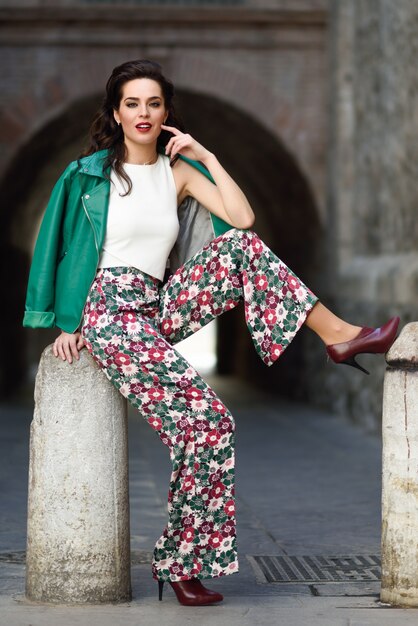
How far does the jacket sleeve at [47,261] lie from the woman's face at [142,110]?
0.26 meters

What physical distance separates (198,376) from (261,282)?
15.4 inches

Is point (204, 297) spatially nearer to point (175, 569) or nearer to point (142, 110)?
point (142, 110)

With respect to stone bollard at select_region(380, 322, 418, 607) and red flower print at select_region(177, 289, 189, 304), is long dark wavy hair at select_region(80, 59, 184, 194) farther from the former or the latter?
stone bollard at select_region(380, 322, 418, 607)

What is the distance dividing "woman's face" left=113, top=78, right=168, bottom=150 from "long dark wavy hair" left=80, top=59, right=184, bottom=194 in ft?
0.08

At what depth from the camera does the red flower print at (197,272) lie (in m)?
4.25

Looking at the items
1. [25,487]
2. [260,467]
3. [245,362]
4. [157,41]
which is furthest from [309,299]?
[245,362]

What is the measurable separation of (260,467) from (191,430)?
4660 mm

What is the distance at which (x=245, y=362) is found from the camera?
67.1ft

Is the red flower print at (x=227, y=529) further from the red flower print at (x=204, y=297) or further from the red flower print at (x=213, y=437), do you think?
the red flower print at (x=204, y=297)

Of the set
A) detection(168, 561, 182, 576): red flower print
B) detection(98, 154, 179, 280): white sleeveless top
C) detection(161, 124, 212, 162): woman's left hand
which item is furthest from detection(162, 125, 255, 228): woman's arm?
detection(168, 561, 182, 576): red flower print

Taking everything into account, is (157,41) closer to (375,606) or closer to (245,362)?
(245,362)

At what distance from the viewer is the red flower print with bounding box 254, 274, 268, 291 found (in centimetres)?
416

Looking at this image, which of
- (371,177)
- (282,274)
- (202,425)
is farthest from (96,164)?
(371,177)

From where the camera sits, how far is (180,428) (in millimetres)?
4199
